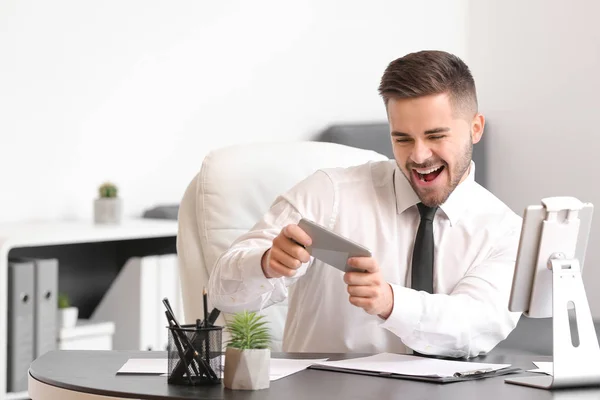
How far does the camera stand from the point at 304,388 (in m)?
1.33

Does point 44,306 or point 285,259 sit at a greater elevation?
point 285,259

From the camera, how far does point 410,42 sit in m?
4.12

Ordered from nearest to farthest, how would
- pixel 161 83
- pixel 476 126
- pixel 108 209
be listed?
pixel 476 126 < pixel 108 209 < pixel 161 83

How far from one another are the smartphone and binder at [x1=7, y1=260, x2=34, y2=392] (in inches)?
58.3

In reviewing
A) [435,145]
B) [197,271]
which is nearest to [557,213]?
[435,145]

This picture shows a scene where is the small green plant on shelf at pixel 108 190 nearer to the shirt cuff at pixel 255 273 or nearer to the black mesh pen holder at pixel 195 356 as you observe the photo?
the shirt cuff at pixel 255 273

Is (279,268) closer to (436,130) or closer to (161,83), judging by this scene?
(436,130)

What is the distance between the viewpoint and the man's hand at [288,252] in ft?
5.03

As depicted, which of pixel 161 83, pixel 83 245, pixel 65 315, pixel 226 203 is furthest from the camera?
pixel 161 83

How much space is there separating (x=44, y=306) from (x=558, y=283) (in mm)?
1825

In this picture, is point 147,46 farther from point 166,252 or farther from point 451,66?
point 451,66

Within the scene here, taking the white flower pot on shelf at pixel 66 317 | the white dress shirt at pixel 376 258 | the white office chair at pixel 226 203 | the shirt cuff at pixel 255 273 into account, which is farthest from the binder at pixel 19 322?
the shirt cuff at pixel 255 273

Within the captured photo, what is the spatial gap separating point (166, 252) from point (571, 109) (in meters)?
1.76

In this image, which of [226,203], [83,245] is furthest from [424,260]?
[83,245]
